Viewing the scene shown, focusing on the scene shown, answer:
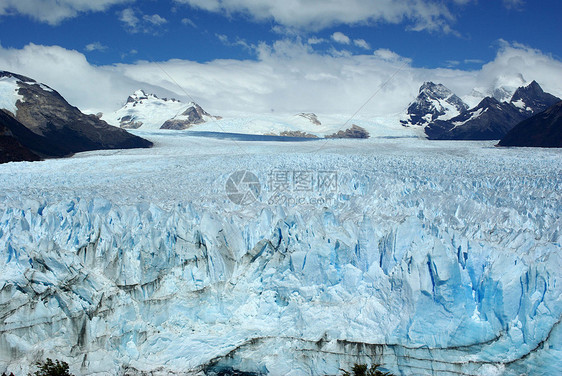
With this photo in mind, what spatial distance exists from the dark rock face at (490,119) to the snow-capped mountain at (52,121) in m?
31.7

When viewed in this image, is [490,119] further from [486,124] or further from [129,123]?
[129,123]

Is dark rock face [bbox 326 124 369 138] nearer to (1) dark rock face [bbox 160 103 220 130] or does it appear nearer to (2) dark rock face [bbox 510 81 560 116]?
(2) dark rock face [bbox 510 81 560 116]

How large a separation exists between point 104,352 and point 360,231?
13.8ft

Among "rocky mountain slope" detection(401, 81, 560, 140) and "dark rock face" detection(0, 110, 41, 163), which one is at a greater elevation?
"rocky mountain slope" detection(401, 81, 560, 140)

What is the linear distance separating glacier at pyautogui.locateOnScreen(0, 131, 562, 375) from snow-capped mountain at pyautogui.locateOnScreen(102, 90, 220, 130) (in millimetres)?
56231

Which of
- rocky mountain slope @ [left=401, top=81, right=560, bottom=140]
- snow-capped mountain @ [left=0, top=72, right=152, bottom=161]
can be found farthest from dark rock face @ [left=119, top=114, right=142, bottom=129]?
rocky mountain slope @ [left=401, top=81, right=560, bottom=140]

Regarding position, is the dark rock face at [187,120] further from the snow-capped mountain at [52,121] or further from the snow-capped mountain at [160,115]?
the snow-capped mountain at [52,121]

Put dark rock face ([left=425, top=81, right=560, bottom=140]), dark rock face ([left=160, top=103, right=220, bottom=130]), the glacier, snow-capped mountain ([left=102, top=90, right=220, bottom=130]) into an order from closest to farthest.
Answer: the glacier
dark rock face ([left=425, top=81, right=560, bottom=140])
dark rock face ([left=160, top=103, right=220, bottom=130])
snow-capped mountain ([left=102, top=90, right=220, bottom=130])

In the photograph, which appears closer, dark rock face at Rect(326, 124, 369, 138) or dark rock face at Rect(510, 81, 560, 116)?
dark rock face at Rect(326, 124, 369, 138)

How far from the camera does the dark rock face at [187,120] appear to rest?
2453 inches

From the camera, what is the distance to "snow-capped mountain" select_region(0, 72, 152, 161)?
2469 centimetres

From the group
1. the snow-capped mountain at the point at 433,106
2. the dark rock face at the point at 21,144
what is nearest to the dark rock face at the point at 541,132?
the dark rock face at the point at 21,144

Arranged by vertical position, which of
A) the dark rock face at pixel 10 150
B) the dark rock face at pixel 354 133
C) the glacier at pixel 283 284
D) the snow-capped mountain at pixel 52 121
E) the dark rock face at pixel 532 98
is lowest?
the glacier at pixel 283 284

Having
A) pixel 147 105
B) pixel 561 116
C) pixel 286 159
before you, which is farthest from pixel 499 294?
pixel 147 105
